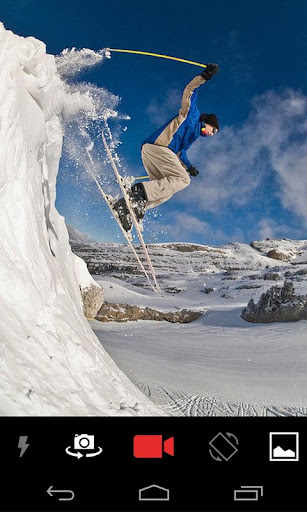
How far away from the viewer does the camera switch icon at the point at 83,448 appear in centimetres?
103

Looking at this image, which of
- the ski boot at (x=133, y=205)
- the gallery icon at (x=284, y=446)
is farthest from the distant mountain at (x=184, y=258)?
the gallery icon at (x=284, y=446)

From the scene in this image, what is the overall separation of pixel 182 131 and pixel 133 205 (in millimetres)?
1429

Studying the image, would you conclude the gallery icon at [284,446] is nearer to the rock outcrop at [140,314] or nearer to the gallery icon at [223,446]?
the gallery icon at [223,446]

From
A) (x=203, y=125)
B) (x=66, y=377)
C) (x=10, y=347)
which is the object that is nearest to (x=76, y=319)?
(x=66, y=377)

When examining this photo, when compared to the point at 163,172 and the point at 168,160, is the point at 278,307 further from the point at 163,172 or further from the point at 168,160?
the point at 168,160

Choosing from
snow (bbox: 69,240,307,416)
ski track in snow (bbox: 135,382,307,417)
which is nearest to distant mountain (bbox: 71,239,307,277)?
snow (bbox: 69,240,307,416)

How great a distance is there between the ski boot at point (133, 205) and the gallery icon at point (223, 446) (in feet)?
16.6

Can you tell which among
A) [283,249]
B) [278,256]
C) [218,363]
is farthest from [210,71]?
[283,249]

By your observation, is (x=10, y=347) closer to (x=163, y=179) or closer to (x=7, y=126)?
(x=7, y=126)

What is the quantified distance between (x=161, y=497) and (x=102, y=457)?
0.65ft

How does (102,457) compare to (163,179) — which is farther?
(163,179)

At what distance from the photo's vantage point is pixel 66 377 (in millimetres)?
1921

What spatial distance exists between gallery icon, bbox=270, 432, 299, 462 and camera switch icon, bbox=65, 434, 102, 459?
543mm

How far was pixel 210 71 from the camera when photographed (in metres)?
5.01
